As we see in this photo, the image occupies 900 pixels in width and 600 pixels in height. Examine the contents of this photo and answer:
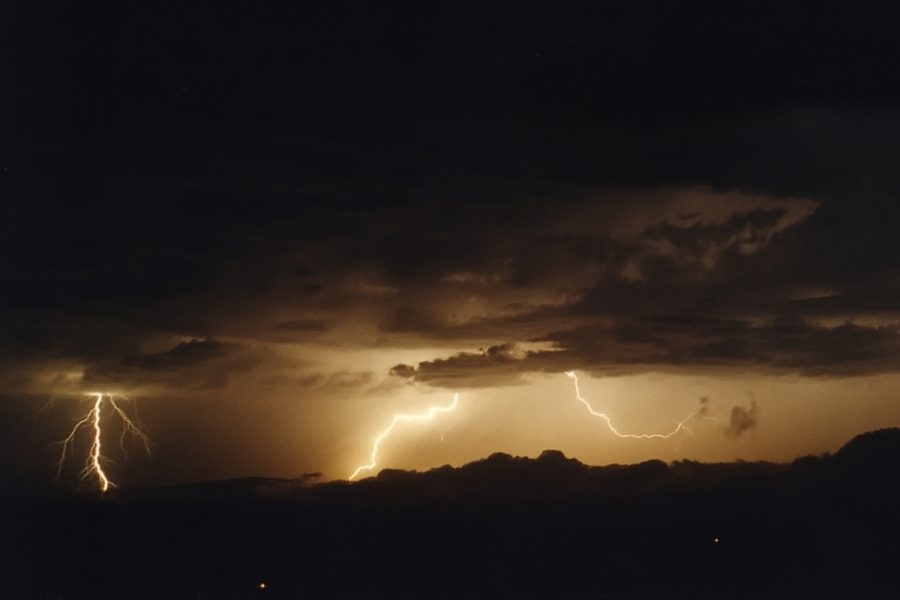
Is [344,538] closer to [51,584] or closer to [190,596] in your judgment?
[190,596]

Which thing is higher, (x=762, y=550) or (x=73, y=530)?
(x=73, y=530)

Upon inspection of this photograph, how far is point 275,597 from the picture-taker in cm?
4988

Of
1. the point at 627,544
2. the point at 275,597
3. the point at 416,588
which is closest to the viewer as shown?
the point at 275,597

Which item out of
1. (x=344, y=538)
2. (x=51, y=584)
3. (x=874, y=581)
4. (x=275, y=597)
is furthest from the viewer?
(x=344, y=538)

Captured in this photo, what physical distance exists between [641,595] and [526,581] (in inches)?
252

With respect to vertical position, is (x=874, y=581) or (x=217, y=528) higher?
(x=217, y=528)

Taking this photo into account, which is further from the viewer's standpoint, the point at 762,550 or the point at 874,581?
the point at 762,550

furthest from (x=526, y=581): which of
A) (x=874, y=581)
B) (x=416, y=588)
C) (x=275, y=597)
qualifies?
(x=874, y=581)

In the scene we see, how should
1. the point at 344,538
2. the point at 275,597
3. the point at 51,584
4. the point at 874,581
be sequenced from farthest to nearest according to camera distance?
the point at 344,538 → the point at 275,597 → the point at 874,581 → the point at 51,584

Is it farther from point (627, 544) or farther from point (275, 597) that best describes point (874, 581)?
point (275, 597)

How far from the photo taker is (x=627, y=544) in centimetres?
6925

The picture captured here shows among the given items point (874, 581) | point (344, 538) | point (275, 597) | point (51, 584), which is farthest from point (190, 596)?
point (874, 581)

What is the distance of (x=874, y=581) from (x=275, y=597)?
2881 cm

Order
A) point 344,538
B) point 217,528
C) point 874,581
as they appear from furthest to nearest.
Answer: point 344,538
point 217,528
point 874,581
